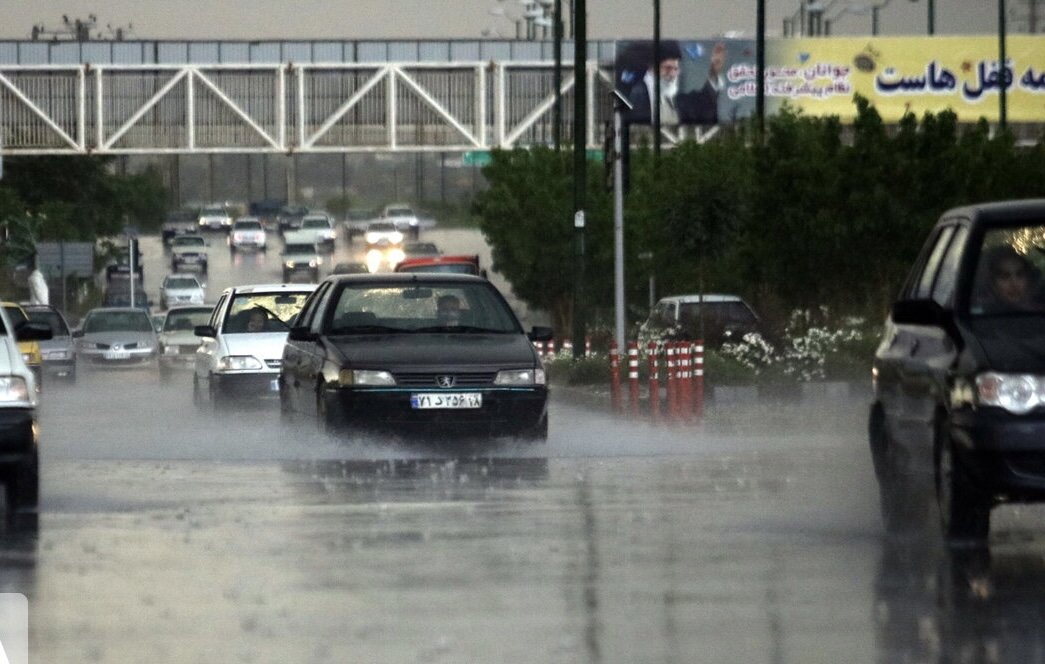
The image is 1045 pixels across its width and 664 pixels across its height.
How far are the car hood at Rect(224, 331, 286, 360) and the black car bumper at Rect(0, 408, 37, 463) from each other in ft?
38.4

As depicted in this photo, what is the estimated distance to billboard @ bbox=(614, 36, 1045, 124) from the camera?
88.6 meters

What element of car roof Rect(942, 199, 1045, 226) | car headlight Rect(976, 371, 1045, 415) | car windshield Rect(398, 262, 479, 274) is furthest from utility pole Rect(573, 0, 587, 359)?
car headlight Rect(976, 371, 1045, 415)

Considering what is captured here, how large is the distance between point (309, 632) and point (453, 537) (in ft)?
11.6

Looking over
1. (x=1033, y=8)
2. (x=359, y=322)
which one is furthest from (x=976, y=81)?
(x=359, y=322)

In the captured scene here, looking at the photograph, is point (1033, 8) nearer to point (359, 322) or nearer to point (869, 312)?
point (869, 312)

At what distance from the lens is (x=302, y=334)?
66.6 feet

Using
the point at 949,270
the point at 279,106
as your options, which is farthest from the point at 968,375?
the point at 279,106

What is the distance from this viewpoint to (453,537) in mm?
12773

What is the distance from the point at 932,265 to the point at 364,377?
657cm

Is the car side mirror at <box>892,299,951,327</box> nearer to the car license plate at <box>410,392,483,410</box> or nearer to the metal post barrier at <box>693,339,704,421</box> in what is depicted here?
the car license plate at <box>410,392,483,410</box>

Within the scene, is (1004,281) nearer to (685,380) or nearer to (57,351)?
(685,380)

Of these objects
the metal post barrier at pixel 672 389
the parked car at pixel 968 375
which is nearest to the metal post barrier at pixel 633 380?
the metal post barrier at pixel 672 389

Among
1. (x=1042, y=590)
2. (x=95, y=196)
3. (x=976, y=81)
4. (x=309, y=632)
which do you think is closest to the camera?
(x=309, y=632)

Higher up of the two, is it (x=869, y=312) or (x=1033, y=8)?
(x=1033, y=8)
